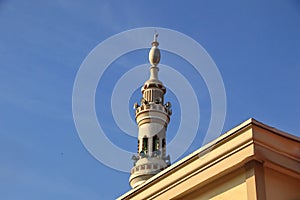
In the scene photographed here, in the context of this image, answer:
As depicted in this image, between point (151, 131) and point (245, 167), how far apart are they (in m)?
21.3

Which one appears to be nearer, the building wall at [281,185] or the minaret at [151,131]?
the building wall at [281,185]

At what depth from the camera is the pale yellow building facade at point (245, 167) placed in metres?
7.90

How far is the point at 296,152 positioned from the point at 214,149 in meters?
1.24

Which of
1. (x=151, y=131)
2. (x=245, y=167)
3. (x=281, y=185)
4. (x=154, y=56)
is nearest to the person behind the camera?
(x=245, y=167)

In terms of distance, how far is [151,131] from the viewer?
29.2 meters

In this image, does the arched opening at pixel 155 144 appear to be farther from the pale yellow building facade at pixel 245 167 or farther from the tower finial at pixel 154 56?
the pale yellow building facade at pixel 245 167

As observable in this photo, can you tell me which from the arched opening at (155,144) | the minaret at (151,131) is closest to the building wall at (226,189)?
the minaret at (151,131)

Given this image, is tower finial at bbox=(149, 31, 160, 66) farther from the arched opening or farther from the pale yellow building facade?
the pale yellow building facade

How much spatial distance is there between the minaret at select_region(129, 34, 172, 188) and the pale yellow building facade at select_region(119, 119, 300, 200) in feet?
61.0

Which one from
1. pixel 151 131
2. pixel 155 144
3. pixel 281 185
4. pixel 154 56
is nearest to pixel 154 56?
pixel 154 56

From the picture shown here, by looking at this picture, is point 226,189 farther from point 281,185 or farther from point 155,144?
point 155,144

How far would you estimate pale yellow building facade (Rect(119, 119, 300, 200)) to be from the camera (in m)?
7.90

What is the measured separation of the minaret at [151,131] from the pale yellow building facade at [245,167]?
18597mm

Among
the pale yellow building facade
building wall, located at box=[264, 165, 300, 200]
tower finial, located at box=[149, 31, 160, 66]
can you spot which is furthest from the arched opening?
building wall, located at box=[264, 165, 300, 200]
